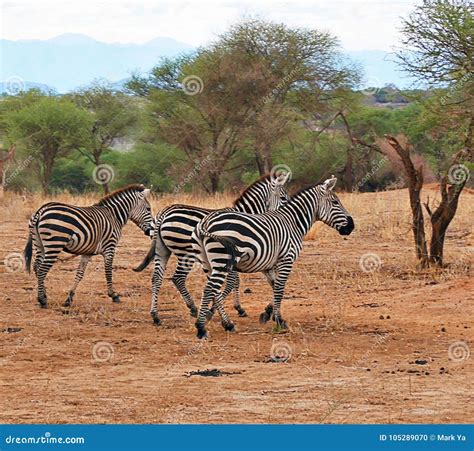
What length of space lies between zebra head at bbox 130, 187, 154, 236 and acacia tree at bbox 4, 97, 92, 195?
1712cm

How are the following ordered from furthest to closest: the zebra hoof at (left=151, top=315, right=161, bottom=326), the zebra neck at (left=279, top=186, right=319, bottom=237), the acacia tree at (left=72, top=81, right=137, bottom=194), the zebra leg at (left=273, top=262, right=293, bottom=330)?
the acacia tree at (left=72, top=81, right=137, bottom=194), the zebra neck at (left=279, top=186, right=319, bottom=237), the zebra hoof at (left=151, top=315, right=161, bottom=326), the zebra leg at (left=273, top=262, right=293, bottom=330)

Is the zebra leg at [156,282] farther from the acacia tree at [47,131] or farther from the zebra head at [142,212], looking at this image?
the acacia tree at [47,131]

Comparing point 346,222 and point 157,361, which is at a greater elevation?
point 346,222

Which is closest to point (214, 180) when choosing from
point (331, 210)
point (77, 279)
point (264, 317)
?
point (77, 279)

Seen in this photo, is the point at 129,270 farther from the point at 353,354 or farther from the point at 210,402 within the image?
the point at 210,402

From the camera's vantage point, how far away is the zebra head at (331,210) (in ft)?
33.1

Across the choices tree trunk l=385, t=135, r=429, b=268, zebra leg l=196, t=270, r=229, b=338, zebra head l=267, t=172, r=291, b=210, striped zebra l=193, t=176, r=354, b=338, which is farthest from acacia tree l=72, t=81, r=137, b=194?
zebra leg l=196, t=270, r=229, b=338

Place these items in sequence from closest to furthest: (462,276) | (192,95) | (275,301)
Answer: (275,301) → (462,276) → (192,95)

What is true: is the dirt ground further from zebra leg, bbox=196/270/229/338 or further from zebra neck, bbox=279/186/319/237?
zebra neck, bbox=279/186/319/237

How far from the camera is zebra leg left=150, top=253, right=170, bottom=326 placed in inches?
379

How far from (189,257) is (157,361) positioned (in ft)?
6.78

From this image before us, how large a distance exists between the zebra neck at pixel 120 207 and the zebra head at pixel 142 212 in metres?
0.08
